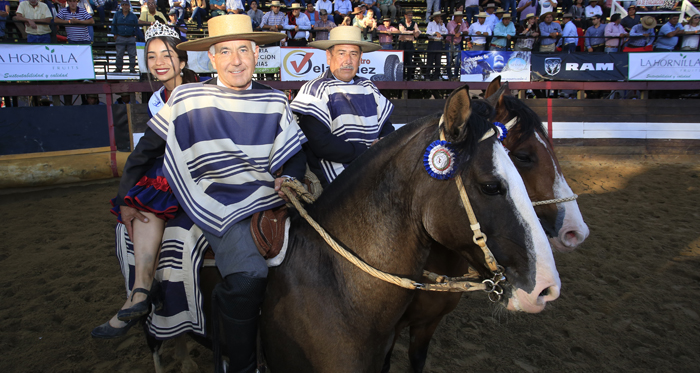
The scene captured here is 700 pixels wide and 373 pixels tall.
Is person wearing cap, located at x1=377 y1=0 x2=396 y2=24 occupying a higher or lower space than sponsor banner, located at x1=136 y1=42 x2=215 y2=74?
higher

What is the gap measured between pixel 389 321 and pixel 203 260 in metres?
1.02

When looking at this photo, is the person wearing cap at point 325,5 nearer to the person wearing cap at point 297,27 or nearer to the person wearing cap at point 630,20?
the person wearing cap at point 297,27

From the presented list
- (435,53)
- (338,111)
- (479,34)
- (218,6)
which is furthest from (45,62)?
(479,34)

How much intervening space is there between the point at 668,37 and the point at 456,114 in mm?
13521

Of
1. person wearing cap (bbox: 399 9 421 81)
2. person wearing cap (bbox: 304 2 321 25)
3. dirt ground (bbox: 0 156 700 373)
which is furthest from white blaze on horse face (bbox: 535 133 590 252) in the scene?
person wearing cap (bbox: 304 2 321 25)

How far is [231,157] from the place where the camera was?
6.61ft

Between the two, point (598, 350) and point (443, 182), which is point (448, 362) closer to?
point (598, 350)

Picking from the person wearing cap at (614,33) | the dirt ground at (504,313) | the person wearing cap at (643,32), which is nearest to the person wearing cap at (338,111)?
the dirt ground at (504,313)

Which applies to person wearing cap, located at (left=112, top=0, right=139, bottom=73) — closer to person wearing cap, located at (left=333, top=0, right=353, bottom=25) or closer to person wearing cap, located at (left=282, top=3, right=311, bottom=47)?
person wearing cap, located at (left=282, top=3, right=311, bottom=47)

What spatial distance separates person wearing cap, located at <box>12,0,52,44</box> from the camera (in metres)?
8.75

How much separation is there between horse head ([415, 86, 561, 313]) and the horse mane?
1145 millimetres

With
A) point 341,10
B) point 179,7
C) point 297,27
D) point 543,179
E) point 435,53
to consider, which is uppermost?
point 341,10

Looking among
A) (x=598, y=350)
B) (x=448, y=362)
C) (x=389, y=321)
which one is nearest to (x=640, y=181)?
(x=598, y=350)

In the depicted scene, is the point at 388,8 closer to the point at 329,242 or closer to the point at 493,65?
the point at 493,65
